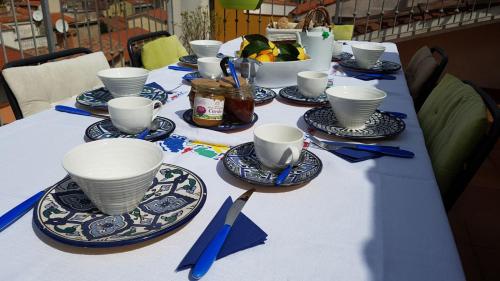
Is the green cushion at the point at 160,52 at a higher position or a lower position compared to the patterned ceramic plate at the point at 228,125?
higher

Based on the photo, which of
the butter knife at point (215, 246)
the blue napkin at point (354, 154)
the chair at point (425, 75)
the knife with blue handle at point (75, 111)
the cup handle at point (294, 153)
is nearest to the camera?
the butter knife at point (215, 246)

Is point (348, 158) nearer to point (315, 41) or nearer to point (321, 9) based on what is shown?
point (315, 41)

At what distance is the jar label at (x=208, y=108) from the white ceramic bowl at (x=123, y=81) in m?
0.23

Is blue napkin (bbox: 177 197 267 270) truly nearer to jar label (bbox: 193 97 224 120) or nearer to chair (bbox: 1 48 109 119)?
jar label (bbox: 193 97 224 120)

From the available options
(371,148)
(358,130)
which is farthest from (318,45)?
(371,148)

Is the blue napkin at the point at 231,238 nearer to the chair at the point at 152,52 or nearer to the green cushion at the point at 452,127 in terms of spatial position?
the green cushion at the point at 452,127

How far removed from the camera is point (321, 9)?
1.52m

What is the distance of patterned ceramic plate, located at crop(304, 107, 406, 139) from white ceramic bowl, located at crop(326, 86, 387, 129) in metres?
0.02

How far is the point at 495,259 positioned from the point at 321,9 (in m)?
1.29

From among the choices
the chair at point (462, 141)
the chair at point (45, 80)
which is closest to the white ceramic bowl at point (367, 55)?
the chair at point (462, 141)

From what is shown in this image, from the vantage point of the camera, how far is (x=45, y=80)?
1199 millimetres

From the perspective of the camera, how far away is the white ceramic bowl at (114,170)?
0.50 metres

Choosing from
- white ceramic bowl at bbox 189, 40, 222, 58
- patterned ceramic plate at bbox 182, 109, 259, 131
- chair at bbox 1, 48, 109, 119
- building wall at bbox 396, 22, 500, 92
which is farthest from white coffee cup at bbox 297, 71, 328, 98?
building wall at bbox 396, 22, 500, 92

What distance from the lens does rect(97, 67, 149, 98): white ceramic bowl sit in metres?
1.02
